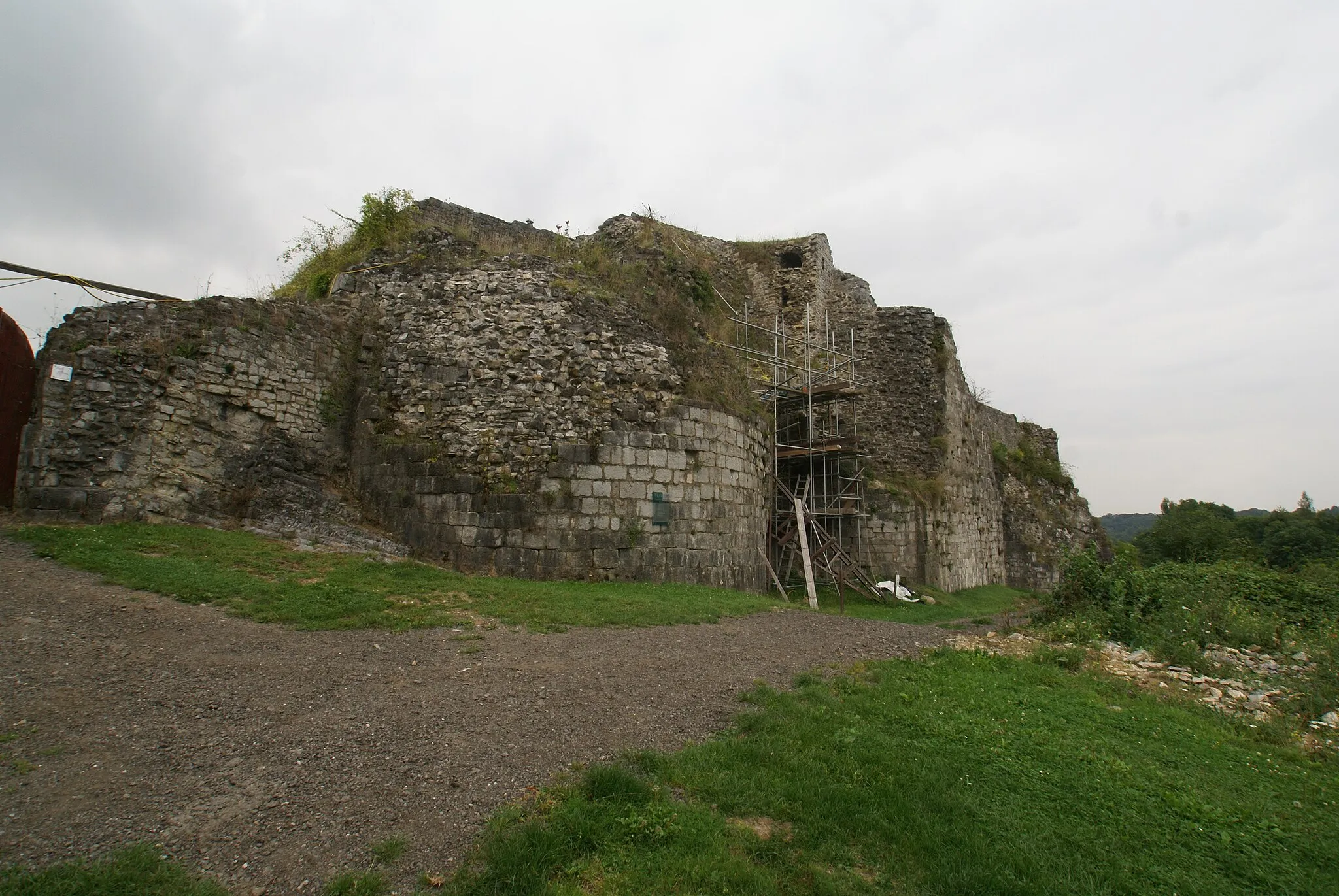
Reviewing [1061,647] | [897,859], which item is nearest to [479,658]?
[897,859]

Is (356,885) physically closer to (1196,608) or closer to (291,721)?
(291,721)

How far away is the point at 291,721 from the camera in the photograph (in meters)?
5.39

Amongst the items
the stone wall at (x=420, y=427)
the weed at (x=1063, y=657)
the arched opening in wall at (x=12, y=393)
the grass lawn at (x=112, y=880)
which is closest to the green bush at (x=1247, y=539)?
the weed at (x=1063, y=657)

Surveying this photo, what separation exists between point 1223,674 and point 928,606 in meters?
9.25

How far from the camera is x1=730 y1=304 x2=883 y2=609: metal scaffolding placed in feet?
58.3

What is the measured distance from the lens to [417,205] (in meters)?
16.5

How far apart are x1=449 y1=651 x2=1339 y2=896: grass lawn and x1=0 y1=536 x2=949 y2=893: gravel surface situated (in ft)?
1.85

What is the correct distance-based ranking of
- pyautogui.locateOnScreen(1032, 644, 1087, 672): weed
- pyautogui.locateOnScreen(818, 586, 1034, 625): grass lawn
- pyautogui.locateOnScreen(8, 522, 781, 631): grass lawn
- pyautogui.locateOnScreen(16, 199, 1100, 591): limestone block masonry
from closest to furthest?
pyautogui.locateOnScreen(8, 522, 781, 631): grass lawn
pyautogui.locateOnScreen(1032, 644, 1087, 672): weed
pyautogui.locateOnScreen(16, 199, 1100, 591): limestone block masonry
pyautogui.locateOnScreen(818, 586, 1034, 625): grass lawn

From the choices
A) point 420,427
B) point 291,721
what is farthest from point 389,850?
point 420,427

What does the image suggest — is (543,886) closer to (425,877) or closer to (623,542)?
(425,877)

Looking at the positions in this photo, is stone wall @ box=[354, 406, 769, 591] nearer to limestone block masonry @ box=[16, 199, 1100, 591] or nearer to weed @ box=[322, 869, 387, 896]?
limestone block masonry @ box=[16, 199, 1100, 591]

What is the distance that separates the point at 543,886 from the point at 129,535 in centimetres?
979

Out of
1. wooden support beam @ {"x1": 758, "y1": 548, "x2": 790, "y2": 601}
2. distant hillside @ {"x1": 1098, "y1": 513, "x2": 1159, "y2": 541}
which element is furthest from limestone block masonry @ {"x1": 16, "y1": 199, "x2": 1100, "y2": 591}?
distant hillside @ {"x1": 1098, "y1": 513, "x2": 1159, "y2": 541}

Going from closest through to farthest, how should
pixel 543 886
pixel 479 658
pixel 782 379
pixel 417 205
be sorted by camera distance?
1. pixel 543 886
2. pixel 479 658
3. pixel 417 205
4. pixel 782 379
